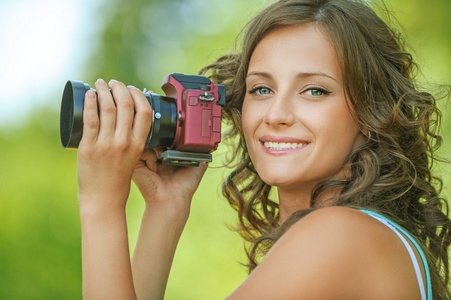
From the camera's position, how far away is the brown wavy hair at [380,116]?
1569mm

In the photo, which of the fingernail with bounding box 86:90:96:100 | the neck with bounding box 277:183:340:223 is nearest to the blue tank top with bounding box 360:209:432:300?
the neck with bounding box 277:183:340:223

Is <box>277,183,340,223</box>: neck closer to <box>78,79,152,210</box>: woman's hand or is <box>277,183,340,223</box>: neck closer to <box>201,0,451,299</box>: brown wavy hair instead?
<box>201,0,451,299</box>: brown wavy hair

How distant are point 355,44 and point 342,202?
0.40 metres

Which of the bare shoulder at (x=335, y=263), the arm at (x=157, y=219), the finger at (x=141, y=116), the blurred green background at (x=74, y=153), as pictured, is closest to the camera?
the bare shoulder at (x=335, y=263)

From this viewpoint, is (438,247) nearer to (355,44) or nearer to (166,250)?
(355,44)

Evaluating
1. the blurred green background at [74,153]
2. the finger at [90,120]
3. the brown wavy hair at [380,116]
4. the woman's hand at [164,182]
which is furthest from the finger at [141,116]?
the blurred green background at [74,153]

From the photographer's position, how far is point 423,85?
1.84 metres

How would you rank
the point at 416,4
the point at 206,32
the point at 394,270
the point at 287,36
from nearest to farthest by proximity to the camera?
the point at 394,270 < the point at 287,36 < the point at 416,4 < the point at 206,32

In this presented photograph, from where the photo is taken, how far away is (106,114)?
1496 mm

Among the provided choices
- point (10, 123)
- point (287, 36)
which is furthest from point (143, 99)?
point (10, 123)

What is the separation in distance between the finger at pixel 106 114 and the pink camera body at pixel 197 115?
8.3 inches

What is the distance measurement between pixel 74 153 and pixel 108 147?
402 cm

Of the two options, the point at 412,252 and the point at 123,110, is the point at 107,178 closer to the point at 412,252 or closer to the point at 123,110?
the point at 123,110

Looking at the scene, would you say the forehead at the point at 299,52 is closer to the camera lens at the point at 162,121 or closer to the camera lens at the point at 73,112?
the camera lens at the point at 162,121
